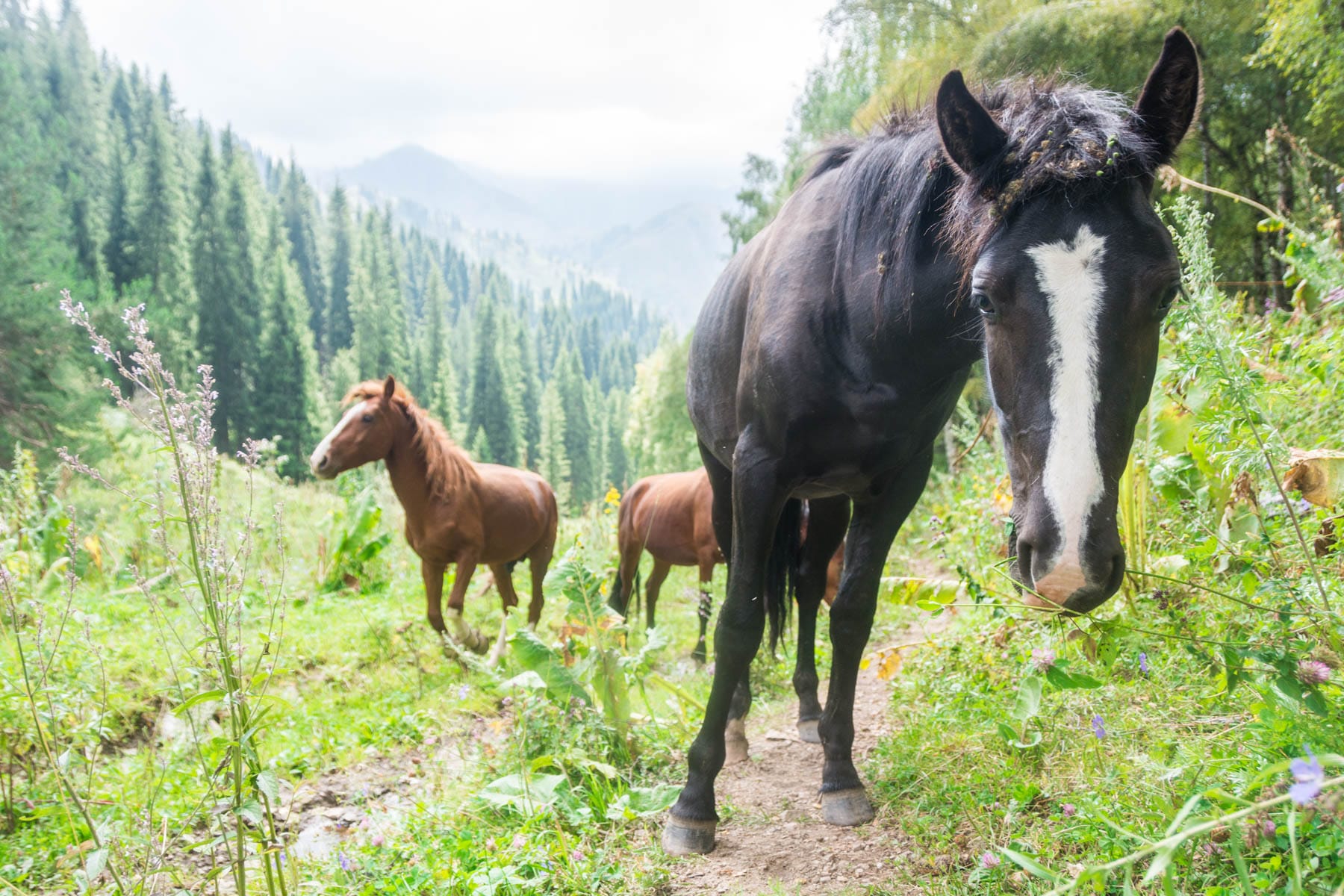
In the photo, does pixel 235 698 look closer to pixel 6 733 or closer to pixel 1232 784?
pixel 1232 784

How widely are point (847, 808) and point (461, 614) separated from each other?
412cm

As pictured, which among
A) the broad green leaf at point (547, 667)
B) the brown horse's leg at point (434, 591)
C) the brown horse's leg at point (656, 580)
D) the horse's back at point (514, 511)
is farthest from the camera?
the brown horse's leg at point (656, 580)

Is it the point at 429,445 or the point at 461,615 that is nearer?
the point at 461,615

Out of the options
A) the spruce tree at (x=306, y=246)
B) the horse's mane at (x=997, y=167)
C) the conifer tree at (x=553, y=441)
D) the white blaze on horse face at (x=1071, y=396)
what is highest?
the spruce tree at (x=306, y=246)

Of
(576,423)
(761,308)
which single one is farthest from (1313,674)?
(576,423)

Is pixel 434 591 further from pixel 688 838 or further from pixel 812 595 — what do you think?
pixel 688 838

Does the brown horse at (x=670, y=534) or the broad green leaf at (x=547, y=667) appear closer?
the broad green leaf at (x=547, y=667)

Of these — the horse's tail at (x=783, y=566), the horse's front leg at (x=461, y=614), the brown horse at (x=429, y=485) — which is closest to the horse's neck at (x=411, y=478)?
the brown horse at (x=429, y=485)

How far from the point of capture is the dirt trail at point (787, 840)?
7.39ft

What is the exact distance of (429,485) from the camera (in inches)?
245

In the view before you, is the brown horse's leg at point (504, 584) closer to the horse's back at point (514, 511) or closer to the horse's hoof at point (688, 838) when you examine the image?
the horse's back at point (514, 511)

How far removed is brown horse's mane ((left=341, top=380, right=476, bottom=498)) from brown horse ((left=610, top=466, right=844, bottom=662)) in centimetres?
160

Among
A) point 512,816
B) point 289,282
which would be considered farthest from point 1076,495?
point 289,282

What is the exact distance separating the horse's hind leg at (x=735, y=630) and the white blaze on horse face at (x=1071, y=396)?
1.05 metres
